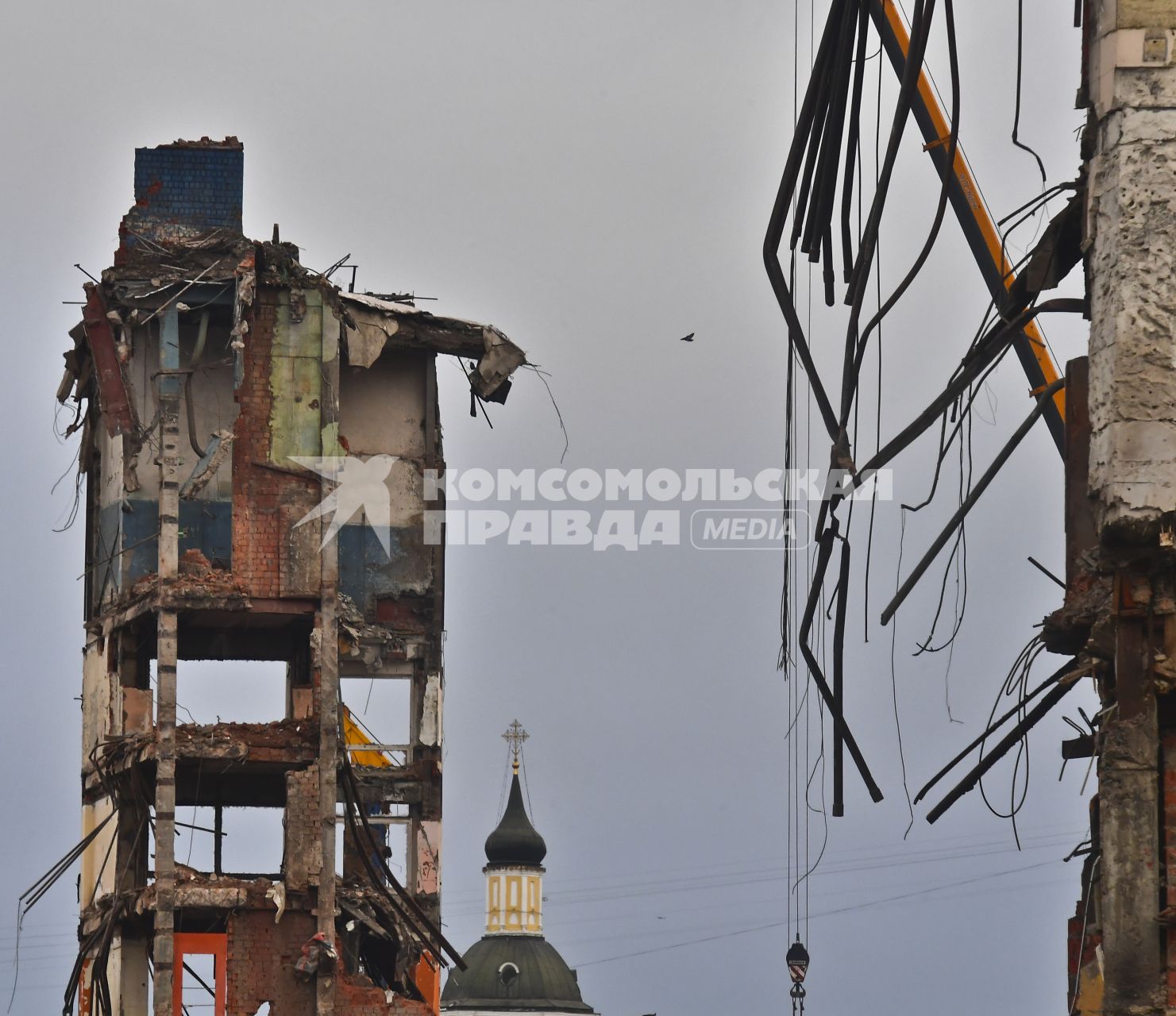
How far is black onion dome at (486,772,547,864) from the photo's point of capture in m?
129

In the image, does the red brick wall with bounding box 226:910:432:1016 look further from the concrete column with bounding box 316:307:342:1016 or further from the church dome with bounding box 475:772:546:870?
the church dome with bounding box 475:772:546:870

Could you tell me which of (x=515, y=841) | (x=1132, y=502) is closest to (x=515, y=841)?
(x=515, y=841)

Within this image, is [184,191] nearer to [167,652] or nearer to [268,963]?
[167,652]

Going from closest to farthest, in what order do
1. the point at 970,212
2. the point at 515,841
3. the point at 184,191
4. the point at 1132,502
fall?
the point at 1132,502
the point at 970,212
the point at 184,191
the point at 515,841

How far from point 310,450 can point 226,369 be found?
1647 millimetres

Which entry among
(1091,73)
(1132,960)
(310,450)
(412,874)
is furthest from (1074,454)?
(412,874)

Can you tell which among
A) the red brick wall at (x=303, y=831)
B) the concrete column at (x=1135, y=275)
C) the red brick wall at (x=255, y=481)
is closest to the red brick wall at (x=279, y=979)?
the red brick wall at (x=303, y=831)

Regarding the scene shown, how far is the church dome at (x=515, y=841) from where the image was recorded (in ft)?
423

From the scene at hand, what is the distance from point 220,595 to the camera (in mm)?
33688

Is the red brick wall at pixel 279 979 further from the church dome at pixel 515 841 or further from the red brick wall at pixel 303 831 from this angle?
the church dome at pixel 515 841

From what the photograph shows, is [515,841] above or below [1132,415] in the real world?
below

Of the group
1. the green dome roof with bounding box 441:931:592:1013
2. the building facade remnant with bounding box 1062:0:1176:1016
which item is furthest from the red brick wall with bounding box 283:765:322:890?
the green dome roof with bounding box 441:931:592:1013

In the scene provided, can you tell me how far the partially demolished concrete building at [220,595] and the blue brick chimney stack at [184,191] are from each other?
35 millimetres

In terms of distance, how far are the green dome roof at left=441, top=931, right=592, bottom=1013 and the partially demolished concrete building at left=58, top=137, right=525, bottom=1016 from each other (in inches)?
3631
